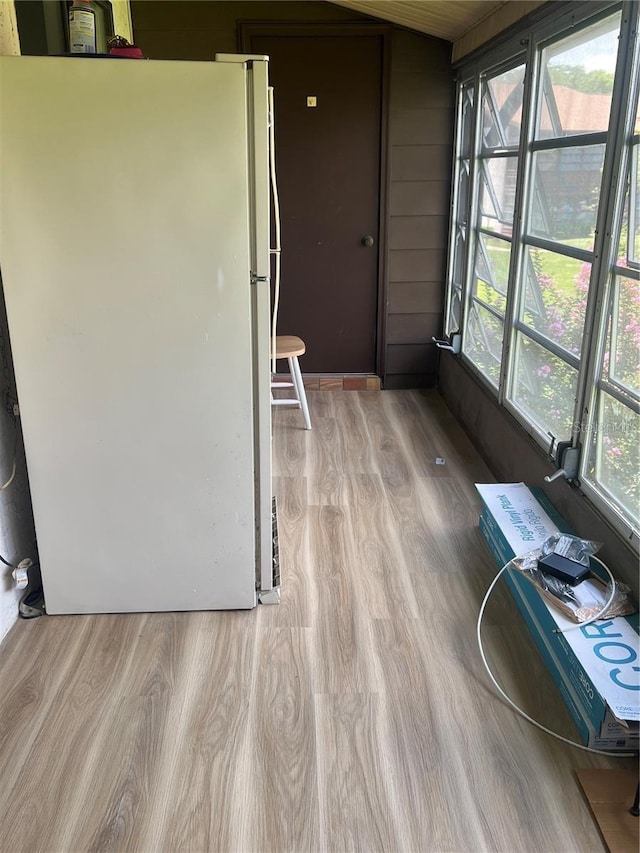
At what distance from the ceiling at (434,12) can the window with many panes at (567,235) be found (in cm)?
21

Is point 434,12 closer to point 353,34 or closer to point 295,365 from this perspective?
point 353,34

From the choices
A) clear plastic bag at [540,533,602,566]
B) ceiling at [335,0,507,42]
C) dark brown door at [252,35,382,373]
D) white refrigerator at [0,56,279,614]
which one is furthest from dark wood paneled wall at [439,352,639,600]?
ceiling at [335,0,507,42]

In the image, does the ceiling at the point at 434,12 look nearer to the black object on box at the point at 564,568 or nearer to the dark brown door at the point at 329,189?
the dark brown door at the point at 329,189

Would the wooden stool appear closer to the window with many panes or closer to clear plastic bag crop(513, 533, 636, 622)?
the window with many panes

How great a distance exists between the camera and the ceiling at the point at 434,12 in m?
3.33

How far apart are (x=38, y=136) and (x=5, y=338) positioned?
25.6 inches

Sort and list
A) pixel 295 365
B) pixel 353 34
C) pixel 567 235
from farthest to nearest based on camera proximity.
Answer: pixel 353 34, pixel 295 365, pixel 567 235

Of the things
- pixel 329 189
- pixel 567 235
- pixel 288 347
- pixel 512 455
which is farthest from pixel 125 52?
pixel 329 189

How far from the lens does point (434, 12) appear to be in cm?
359

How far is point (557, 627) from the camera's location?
194cm

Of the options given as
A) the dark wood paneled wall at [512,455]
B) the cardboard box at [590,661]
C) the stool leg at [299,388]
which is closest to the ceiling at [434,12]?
the dark wood paneled wall at [512,455]

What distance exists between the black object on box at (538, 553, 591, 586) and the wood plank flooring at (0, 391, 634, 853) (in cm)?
26

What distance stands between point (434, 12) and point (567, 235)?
1.77 meters

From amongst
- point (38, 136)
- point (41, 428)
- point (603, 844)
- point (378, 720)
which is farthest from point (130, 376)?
point (603, 844)
